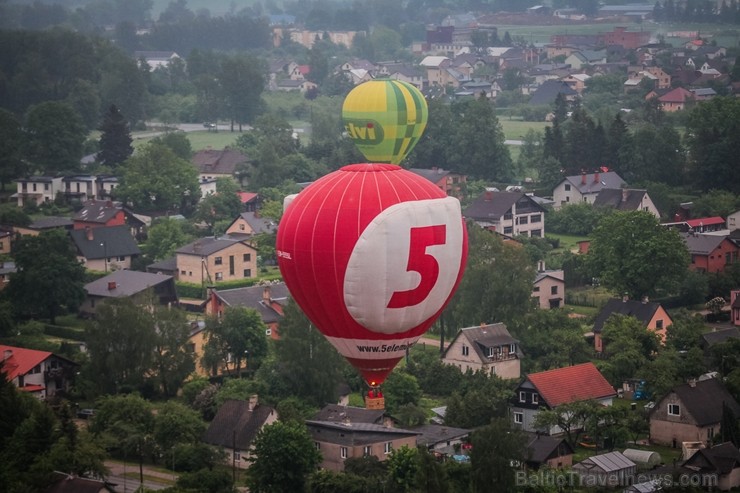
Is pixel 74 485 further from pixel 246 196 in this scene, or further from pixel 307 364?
pixel 246 196

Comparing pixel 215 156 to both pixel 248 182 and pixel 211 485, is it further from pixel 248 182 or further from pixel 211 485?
pixel 211 485

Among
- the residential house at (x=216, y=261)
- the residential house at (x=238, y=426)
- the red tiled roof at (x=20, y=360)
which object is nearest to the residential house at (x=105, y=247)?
the residential house at (x=216, y=261)

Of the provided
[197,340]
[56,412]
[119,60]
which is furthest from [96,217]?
[119,60]

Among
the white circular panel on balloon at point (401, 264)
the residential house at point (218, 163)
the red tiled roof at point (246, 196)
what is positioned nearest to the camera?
the white circular panel on balloon at point (401, 264)

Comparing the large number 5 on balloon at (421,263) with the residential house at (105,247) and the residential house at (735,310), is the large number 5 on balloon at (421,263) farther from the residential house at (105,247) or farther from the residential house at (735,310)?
the residential house at (105,247)

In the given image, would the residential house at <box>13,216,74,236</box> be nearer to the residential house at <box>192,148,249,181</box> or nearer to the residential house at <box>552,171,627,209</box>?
the residential house at <box>192,148,249,181</box>

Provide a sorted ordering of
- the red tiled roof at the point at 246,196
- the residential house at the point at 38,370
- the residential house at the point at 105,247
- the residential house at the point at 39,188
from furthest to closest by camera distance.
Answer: the residential house at the point at 39,188
the red tiled roof at the point at 246,196
the residential house at the point at 105,247
the residential house at the point at 38,370

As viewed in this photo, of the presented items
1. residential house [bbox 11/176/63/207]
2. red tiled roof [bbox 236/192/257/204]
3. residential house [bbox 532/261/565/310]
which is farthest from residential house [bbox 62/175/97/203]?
residential house [bbox 532/261/565/310]

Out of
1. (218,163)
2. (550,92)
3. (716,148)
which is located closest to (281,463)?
(716,148)
